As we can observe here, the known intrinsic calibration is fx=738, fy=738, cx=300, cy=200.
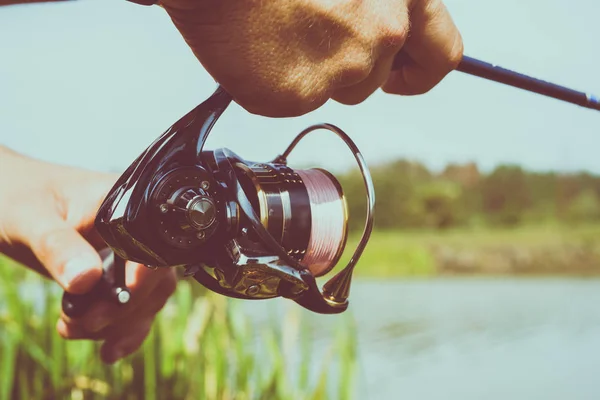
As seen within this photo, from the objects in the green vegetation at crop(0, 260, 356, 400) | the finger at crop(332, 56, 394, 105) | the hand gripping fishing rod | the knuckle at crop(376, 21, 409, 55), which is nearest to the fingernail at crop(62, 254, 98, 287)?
the hand gripping fishing rod

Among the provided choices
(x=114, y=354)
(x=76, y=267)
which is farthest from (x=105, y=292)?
(x=114, y=354)

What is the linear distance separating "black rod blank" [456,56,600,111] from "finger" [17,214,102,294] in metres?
0.53

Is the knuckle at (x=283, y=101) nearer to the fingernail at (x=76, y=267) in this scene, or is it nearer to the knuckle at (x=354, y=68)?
the knuckle at (x=354, y=68)

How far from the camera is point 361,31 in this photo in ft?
2.03

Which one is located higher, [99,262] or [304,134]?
[304,134]

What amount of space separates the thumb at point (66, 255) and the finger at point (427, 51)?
1.45 feet

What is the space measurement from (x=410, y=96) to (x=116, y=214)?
1.32ft

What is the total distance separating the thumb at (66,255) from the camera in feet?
3.14

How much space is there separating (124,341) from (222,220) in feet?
1.61

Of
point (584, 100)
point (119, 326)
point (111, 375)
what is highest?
point (584, 100)

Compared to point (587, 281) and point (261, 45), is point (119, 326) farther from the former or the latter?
point (587, 281)

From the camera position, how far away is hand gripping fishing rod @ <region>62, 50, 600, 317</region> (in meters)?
0.69

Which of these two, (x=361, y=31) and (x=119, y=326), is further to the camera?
(x=119, y=326)

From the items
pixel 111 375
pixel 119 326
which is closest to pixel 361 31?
pixel 119 326
